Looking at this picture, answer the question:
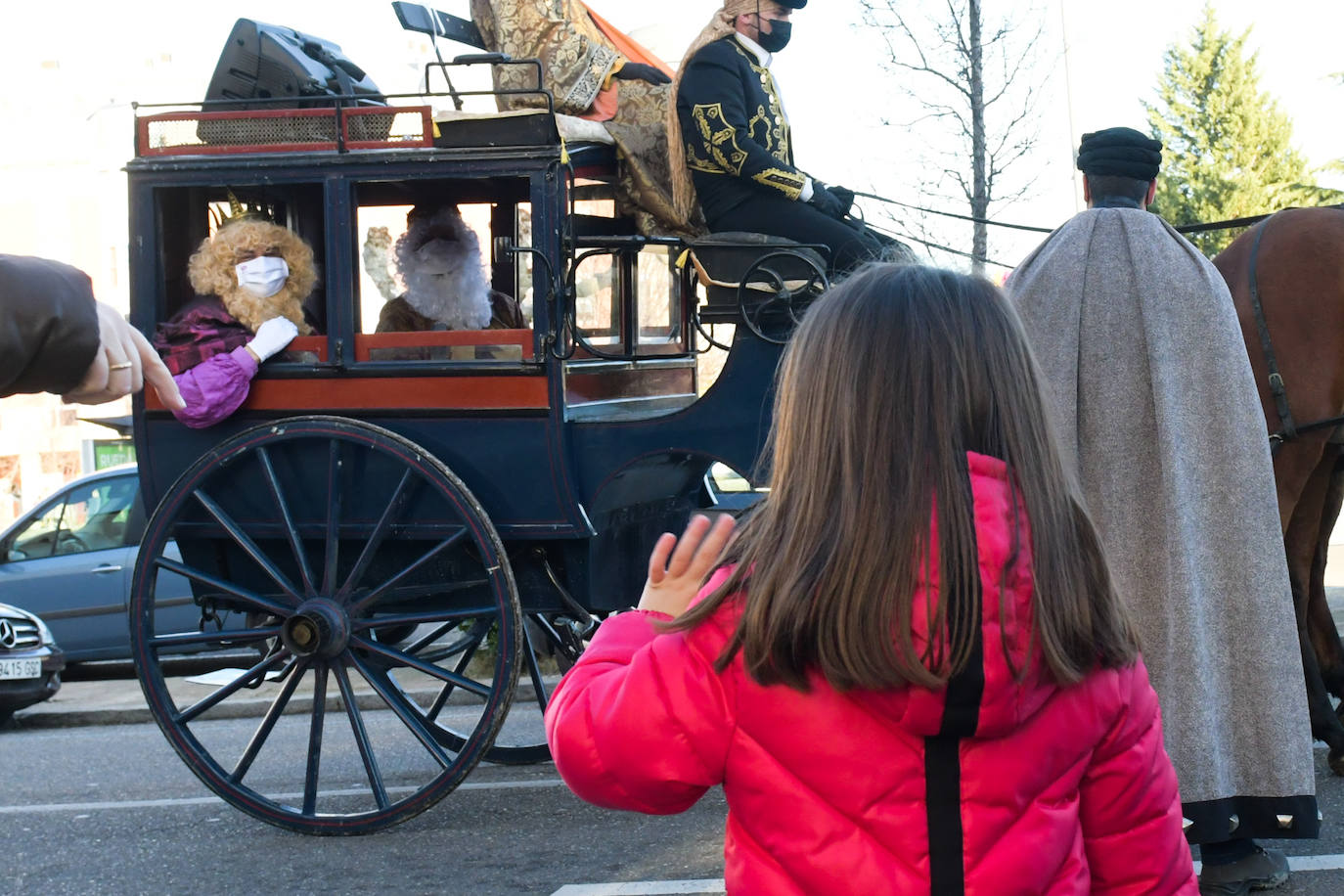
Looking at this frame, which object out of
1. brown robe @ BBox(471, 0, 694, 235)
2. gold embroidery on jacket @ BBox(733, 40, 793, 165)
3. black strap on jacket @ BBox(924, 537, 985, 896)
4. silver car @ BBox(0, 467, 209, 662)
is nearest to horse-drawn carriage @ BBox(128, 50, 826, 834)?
brown robe @ BBox(471, 0, 694, 235)

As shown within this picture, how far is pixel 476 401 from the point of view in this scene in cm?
468

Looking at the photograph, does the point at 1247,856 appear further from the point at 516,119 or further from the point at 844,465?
the point at 516,119

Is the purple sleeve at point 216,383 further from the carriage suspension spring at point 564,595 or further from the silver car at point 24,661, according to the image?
the silver car at point 24,661

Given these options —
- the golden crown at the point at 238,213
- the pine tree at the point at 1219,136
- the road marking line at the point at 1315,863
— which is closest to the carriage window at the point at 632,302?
the golden crown at the point at 238,213

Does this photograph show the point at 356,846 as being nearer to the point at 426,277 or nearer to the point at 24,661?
the point at 426,277

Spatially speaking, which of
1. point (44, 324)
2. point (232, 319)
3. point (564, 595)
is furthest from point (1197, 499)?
point (232, 319)

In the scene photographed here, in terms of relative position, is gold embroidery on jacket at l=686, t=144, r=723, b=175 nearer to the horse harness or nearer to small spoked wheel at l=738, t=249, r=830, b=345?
small spoked wheel at l=738, t=249, r=830, b=345

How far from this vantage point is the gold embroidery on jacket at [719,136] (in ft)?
16.0

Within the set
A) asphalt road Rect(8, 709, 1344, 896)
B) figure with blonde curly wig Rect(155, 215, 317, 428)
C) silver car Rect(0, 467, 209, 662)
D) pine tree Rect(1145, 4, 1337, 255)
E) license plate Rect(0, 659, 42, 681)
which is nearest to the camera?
asphalt road Rect(8, 709, 1344, 896)

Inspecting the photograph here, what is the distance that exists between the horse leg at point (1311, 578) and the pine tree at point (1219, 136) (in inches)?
935

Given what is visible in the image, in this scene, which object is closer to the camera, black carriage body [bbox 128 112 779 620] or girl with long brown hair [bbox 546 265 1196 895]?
girl with long brown hair [bbox 546 265 1196 895]

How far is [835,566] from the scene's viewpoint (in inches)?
58.1

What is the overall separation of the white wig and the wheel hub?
1.08 m

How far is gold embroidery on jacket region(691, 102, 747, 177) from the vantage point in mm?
4867
